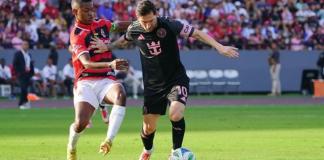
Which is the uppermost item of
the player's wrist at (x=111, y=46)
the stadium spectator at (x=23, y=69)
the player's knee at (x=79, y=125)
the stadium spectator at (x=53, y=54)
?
the player's wrist at (x=111, y=46)

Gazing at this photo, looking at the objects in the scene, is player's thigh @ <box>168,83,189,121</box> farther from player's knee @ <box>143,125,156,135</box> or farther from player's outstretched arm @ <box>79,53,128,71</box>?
player's outstretched arm @ <box>79,53,128,71</box>

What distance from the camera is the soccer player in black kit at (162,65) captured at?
14562 millimetres

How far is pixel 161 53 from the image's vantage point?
48.4 feet

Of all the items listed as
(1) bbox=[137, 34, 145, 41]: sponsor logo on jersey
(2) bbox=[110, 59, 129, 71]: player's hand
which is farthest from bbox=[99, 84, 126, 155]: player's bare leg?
(2) bbox=[110, 59, 129, 71]: player's hand

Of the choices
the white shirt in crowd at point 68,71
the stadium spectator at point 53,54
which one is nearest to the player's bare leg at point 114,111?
the white shirt in crowd at point 68,71

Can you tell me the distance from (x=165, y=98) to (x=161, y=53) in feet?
2.42

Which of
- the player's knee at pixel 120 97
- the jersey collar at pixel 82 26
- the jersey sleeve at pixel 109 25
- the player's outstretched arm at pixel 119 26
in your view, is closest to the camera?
the player's knee at pixel 120 97

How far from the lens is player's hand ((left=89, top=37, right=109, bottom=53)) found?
49.3ft

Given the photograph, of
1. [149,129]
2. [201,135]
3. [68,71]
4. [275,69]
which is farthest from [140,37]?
[275,69]

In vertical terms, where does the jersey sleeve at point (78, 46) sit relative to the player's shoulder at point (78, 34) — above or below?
below

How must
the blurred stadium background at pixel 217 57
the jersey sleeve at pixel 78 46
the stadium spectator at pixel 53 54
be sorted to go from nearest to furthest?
the jersey sleeve at pixel 78 46 → the blurred stadium background at pixel 217 57 → the stadium spectator at pixel 53 54

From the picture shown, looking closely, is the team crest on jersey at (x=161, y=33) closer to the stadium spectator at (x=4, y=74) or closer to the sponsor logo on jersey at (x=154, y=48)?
the sponsor logo on jersey at (x=154, y=48)

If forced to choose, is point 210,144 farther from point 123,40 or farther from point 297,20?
point 297,20

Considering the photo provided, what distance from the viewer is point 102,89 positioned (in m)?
15.2
